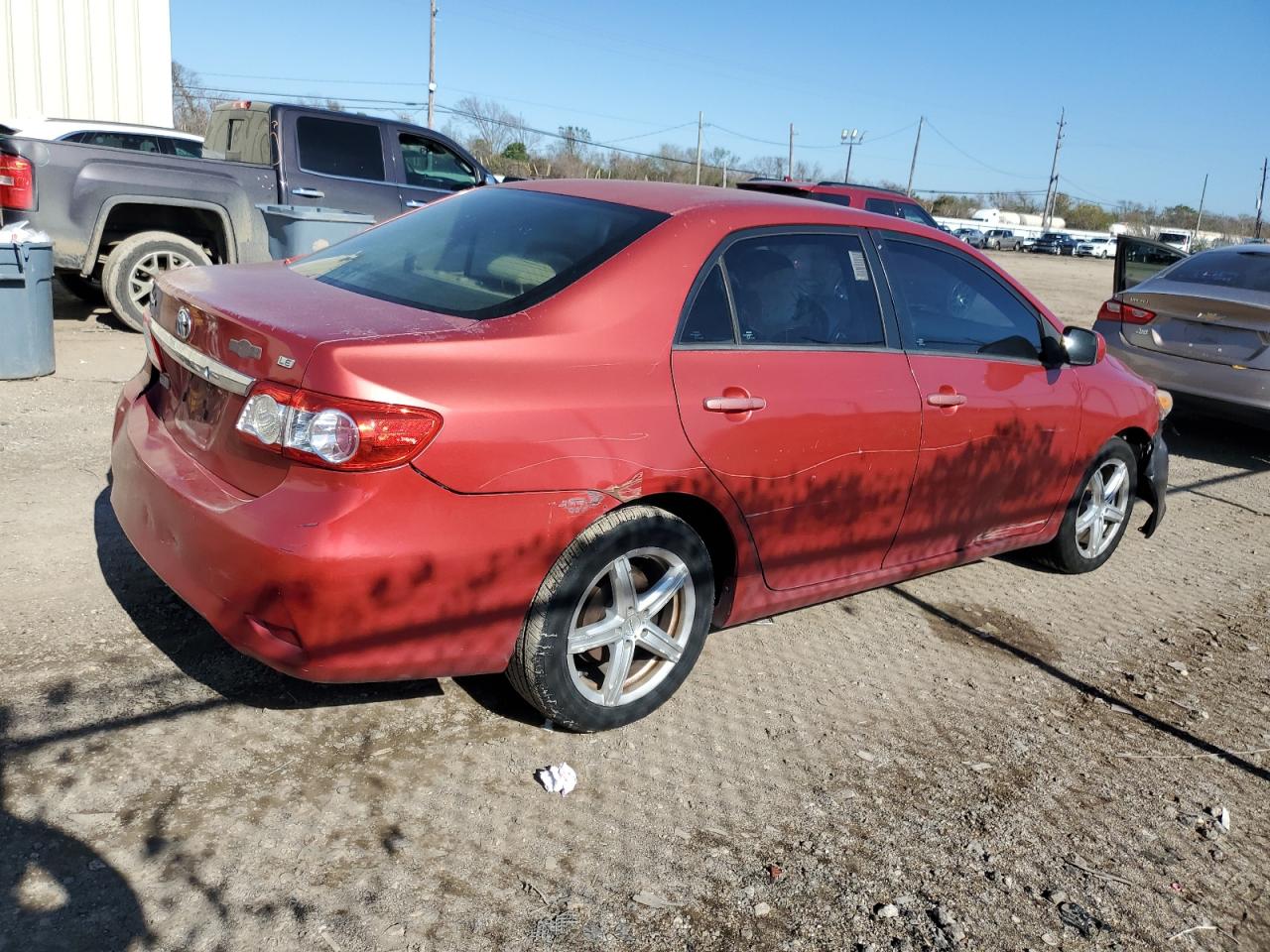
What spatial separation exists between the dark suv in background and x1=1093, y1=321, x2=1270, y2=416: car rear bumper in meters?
4.07

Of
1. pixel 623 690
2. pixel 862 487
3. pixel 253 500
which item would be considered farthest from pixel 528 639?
pixel 862 487

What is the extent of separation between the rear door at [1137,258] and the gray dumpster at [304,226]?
629 centimetres

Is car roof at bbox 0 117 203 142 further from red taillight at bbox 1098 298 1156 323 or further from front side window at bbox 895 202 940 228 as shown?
red taillight at bbox 1098 298 1156 323

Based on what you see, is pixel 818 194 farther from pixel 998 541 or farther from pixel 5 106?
pixel 5 106

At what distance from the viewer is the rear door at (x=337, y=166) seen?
9.45 meters

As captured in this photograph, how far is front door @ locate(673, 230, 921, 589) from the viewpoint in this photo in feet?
11.3

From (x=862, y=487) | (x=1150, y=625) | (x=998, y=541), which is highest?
(x=862, y=487)

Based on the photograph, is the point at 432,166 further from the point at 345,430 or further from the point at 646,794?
the point at 646,794

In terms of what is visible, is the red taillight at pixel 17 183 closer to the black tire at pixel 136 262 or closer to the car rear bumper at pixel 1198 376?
the black tire at pixel 136 262

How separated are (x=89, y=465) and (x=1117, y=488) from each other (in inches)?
208

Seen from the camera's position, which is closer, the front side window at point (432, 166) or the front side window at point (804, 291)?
the front side window at point (804, 291)

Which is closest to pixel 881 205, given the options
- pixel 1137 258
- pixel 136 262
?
pixel 1137 258

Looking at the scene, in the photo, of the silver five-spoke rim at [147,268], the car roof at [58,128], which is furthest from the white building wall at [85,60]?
the silver five-spoke rim at [147,268]

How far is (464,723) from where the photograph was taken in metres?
3.42
